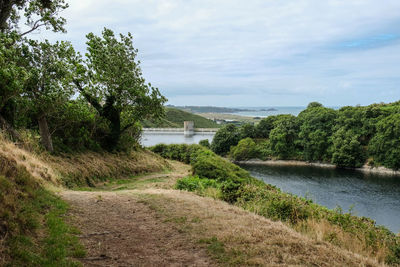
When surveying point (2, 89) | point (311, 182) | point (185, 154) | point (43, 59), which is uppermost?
point (43, 59)

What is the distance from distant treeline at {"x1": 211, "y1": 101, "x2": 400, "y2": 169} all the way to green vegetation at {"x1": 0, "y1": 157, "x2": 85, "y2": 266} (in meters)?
65.4

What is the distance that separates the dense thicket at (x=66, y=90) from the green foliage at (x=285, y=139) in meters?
58.5

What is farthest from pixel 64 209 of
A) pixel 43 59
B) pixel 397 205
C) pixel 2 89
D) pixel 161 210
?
pixel 397 205

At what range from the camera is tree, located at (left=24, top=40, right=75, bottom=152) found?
1412 cm

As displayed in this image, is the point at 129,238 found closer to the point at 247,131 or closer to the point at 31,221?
the point at 31,221

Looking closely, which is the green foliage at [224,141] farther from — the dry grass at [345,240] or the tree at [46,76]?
the dry grass at [345,240]

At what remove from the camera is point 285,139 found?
259ft

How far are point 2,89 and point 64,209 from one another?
25.4 ft

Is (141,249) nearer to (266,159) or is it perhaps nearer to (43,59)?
(43,59)

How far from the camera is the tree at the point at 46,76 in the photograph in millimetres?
14125

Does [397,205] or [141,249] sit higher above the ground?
[141,249]

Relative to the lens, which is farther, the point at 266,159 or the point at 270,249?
the point at 266,159

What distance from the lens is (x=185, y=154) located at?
41562mm

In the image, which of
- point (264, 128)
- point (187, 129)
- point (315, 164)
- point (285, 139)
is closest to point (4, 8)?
point (315, 164)
